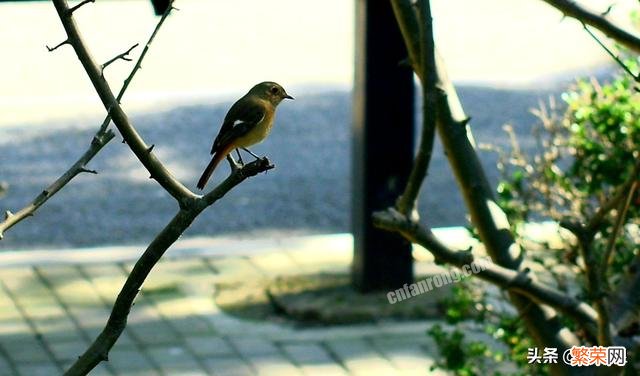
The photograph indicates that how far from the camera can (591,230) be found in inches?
137

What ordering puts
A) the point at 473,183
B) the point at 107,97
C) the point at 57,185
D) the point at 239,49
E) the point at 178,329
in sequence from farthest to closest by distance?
the point at 239,49 < the point at 178,329 < the point at 473,183 < the point at 57,185 < the point at 107,97

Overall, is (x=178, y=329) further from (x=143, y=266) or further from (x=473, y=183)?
(x=143, y=266)

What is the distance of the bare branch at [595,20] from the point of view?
11.3 ft

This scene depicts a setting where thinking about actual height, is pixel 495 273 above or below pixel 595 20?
below

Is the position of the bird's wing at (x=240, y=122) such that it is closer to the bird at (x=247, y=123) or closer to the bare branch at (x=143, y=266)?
the bird at (x=247, y=123)

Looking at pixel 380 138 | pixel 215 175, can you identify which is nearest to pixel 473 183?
pixel 380 138

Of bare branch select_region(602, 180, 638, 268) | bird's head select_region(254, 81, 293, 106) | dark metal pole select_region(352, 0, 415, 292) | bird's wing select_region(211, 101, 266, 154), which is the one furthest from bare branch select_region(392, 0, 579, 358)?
dark metal pole select_region(352, 0, 415, 292)

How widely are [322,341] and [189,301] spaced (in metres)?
0.90

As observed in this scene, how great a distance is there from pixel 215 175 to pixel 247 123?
7.20 metres

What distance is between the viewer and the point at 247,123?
309cm

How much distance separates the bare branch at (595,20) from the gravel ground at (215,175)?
18.9 feet

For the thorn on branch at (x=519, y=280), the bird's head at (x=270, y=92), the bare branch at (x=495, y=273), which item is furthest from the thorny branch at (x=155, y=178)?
the thorn on branch at (x=519, y=280)

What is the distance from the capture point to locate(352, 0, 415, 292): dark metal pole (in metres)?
6.79

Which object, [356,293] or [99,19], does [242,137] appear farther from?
[99,19]
